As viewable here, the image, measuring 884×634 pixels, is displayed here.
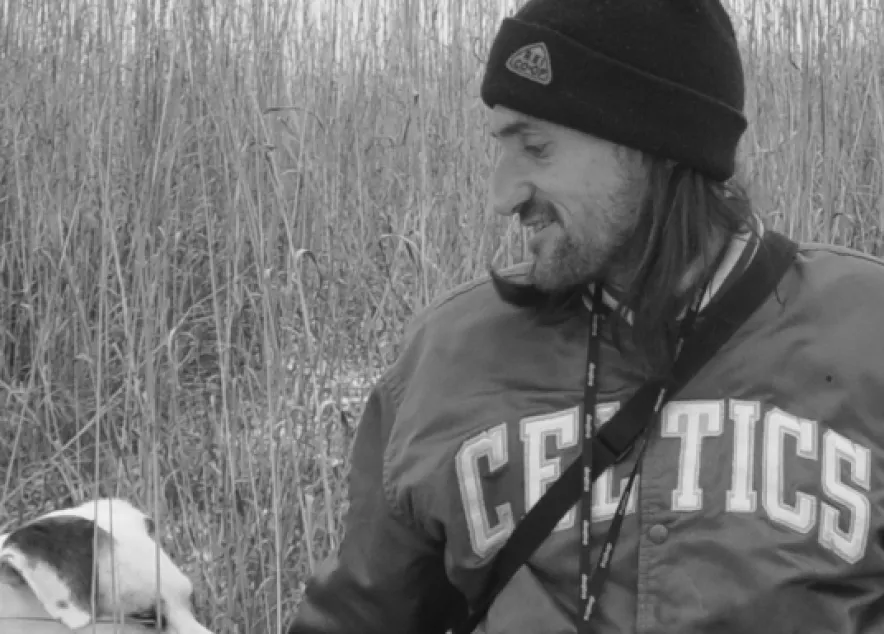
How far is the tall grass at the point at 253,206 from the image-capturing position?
248cm

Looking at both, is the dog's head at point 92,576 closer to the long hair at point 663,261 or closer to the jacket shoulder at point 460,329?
the jacket shoulder at point 460,329

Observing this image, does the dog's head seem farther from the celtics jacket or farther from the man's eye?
the man's eye

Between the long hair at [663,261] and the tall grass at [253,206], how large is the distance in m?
0.82

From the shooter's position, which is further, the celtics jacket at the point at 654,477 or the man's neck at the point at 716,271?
the man's neck at the point at 716,271

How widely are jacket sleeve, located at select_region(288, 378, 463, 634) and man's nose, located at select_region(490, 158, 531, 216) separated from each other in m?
0.30

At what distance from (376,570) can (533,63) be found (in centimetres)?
65

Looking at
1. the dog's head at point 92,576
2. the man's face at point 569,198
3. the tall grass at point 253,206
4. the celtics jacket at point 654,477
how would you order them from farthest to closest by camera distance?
1. the tall grass at point 253,206
2. the dog's head at point 92,576
3. the man's face at point 569,198
4. the celtics jacket at point 654,477

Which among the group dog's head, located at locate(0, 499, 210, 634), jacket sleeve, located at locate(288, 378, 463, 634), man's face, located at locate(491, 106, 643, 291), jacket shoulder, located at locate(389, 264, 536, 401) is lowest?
dog's head, located at locate(0, 499, 210, 634)

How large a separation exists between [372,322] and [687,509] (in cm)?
148

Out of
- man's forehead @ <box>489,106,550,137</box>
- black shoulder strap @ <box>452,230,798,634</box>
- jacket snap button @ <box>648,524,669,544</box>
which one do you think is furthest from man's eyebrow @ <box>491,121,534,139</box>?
jacket snap button @ <box>648,524,669,544</box>

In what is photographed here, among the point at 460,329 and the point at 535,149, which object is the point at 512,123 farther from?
the point at 460,329

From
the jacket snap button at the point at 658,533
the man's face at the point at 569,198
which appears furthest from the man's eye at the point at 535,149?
the jacket snap button at the point at 658,533

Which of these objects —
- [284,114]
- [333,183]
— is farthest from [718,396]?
[284,114]

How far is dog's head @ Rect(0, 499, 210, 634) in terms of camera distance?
70.4 inches
